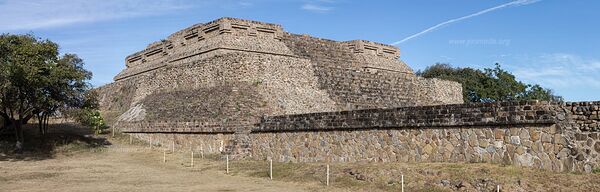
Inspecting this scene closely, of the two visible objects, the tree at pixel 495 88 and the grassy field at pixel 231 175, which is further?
the tree at pixel 495 88

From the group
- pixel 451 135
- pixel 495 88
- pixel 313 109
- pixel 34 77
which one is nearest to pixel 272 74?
pixel 313 109

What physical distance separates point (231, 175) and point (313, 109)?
968 cm

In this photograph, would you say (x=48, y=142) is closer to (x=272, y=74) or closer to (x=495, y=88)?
(x=272, y=74)

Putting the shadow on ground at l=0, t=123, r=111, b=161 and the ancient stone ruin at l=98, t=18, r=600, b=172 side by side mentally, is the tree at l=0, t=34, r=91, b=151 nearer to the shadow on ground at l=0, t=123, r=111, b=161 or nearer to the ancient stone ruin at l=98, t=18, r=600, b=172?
the shadow on ground at l=0, t=123, r=111, b=161

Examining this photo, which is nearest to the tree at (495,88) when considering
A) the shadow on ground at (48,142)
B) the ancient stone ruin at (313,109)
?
the ancient stone ruin at (313,109)

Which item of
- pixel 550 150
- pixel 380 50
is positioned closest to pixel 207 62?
pixel 380 50

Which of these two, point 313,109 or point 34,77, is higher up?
point 34,77

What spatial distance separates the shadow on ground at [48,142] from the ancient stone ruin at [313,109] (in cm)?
194

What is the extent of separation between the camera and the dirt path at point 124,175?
46.1 feet

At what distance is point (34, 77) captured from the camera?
21.1 metres

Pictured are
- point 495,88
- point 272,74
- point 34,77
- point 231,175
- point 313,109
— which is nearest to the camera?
point 231,175

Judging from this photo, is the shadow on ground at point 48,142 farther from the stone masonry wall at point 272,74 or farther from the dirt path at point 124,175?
the stone masonry wall at point 272,74

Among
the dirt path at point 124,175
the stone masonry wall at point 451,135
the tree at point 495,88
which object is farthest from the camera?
the tree at point 495,88

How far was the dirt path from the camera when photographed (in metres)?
14.1
